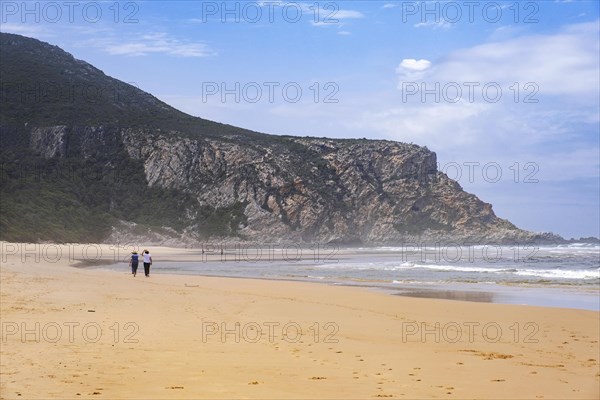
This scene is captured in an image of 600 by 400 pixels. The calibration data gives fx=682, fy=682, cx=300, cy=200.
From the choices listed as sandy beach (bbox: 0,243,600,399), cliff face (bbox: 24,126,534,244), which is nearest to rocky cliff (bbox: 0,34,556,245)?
cliff face (bbox: 24,126,534,244)

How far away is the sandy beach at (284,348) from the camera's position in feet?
27.9

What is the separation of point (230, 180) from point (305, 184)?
38.3 ft

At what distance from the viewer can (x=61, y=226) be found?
73000 millimetres

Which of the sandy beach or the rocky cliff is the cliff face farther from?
the sandy beach

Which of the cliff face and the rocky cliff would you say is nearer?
the rocky cliff

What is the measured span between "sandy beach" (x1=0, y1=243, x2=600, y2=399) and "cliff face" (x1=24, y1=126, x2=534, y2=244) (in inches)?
2983

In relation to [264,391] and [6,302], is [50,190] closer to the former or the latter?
[6,302]

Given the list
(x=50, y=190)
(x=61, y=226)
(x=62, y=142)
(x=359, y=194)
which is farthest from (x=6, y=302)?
(x=359, y=194)

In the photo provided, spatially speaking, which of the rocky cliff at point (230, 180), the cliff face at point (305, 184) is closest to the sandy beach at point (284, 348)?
the rocky cliff at point (230, 180)

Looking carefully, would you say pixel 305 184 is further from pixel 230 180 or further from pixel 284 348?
pixel 284 348

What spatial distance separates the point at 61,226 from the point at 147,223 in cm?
1707

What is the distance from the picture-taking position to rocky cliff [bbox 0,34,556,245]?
3637 inches

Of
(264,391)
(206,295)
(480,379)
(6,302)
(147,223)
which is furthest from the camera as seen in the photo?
(147,223)

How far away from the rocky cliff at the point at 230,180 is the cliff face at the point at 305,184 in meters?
0.17
